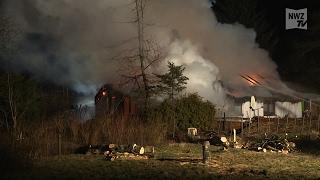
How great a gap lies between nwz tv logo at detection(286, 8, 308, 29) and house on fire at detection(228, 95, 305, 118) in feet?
37.2

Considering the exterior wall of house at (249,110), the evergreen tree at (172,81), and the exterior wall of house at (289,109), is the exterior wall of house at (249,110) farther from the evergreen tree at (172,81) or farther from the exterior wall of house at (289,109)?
the evergreen tree at (172,81)

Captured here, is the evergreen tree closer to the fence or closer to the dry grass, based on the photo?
the fence

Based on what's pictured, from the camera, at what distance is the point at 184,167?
18.0m

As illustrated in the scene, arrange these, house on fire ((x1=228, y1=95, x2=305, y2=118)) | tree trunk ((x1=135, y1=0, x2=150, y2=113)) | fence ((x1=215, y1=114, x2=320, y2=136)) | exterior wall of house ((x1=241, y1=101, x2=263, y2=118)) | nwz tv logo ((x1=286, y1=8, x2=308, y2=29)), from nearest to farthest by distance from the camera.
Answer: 1. fence ((x1=215, y1=114, x2=320, y2=136))
2. tree trunk ((x1=135, y1=0, x2=150, y2=113))
3. house on fire ((x1=228, y1=95, x2=305, y2=118))
4. exterior wall of house ((x1=241, y1=101, x2=263, y2=118))
5. nwz tv logo ((x1=286, y1=8, x2=308, y2=29))

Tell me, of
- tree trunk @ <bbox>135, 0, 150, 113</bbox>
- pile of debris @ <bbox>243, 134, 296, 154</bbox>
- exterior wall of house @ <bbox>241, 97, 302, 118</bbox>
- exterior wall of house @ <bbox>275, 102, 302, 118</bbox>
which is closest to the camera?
pile of debris @ <bbox>243, 134, 296, 154</bbox>

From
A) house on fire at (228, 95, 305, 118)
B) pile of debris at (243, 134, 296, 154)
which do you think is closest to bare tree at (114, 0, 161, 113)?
pile of debris at (243, 134, 296, 154)

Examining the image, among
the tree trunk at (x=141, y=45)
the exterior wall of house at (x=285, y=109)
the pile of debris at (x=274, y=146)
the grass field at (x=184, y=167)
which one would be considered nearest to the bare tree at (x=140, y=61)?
the tree trunk at (x=141, y=45)

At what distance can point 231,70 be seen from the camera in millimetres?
41031

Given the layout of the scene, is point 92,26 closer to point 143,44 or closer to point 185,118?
point 143,44

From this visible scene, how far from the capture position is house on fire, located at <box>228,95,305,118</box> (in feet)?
132

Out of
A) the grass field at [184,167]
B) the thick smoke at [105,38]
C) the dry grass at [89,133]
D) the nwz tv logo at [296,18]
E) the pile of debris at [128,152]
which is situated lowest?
the grass field at [184,167]

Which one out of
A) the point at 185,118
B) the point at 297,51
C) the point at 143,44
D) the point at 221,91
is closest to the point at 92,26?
the point at 143,44

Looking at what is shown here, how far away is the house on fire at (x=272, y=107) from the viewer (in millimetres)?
40344

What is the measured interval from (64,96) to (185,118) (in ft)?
25.8
